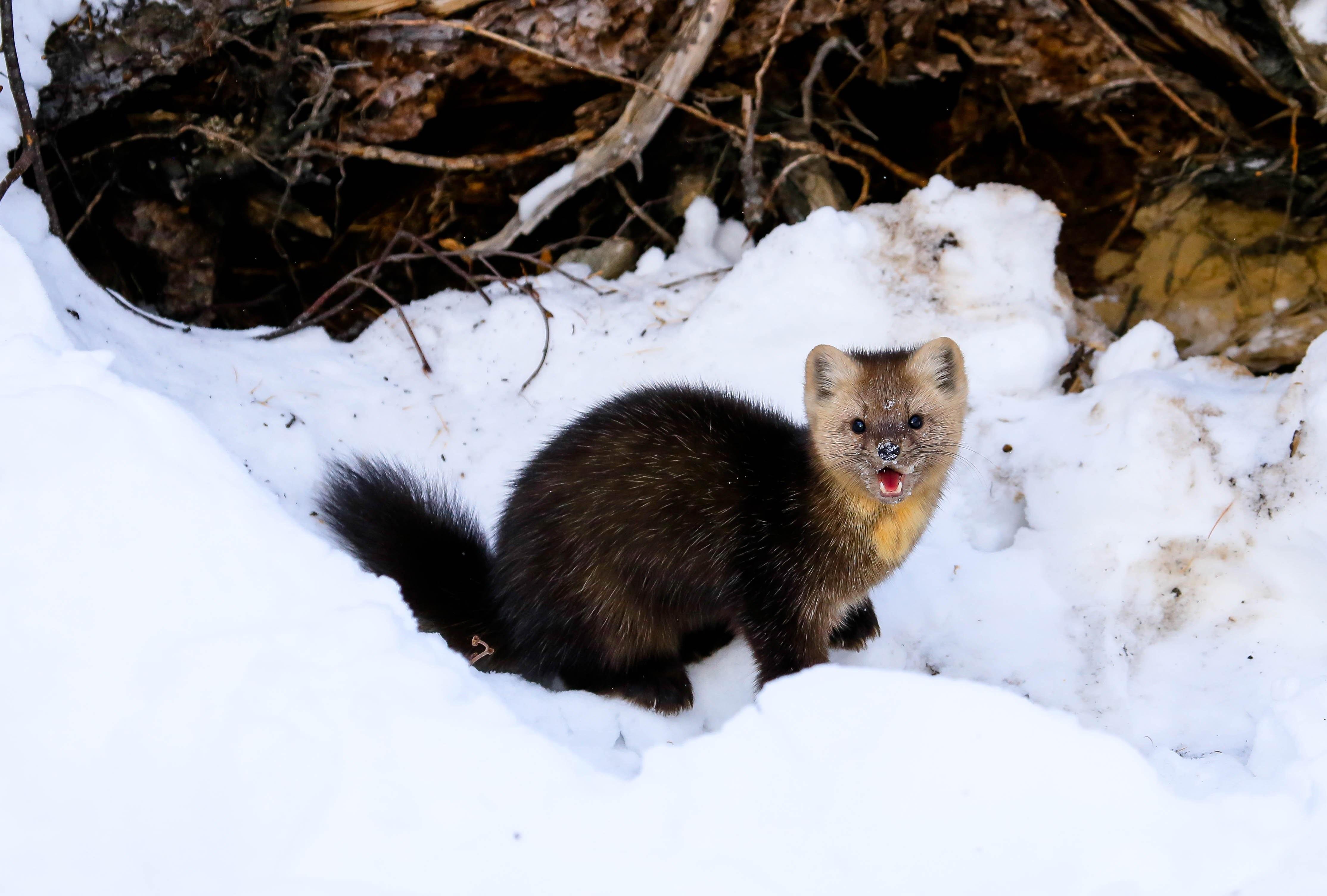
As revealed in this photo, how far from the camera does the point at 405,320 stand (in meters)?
3.74

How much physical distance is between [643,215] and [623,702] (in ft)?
7.87

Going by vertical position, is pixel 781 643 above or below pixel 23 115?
below

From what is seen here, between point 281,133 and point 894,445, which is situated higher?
point 281,133

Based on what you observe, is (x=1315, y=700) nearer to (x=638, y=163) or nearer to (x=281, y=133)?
(x=638, y=163)

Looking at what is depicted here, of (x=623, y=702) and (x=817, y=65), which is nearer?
(x=623, y=702)

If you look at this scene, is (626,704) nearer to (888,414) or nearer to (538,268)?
(888,414)

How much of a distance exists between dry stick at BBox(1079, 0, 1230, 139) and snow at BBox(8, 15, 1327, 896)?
1.25 metres

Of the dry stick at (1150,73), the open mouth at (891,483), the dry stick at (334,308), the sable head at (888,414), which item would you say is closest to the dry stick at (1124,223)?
the dry stick at (1150,73)

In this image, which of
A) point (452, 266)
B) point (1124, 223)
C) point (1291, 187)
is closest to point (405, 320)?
point (452, 266)

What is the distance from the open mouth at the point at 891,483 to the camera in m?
2.70

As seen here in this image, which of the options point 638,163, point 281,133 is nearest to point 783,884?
point 638,163

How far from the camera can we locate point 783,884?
180 centimetres

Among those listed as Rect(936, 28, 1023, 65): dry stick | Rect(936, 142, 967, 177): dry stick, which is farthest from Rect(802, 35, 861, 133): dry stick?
Rect(936, 142, 967, 177): dry stick

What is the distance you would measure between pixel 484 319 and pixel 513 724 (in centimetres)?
239
